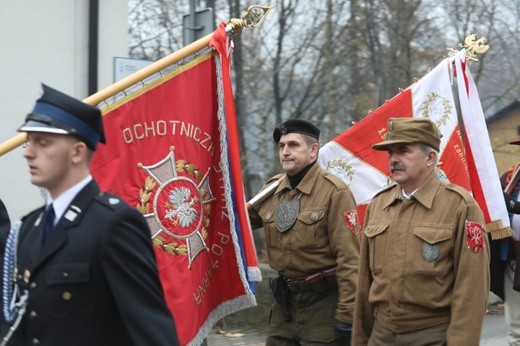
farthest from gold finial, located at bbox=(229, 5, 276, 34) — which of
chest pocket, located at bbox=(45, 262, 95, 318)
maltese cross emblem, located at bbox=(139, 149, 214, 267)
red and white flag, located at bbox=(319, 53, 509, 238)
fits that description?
chest pocket, located at bbox=(45, 262, 95, 318)

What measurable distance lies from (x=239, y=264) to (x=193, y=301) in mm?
376

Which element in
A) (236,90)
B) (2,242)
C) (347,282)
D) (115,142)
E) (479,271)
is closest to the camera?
(2,242)

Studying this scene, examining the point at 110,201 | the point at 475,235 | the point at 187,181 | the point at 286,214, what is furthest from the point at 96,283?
the point at 286,214

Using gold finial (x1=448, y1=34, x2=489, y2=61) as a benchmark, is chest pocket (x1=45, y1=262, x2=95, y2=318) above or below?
below

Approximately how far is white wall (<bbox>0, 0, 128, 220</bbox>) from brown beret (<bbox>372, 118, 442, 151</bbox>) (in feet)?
17.5

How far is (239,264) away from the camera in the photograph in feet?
16.2

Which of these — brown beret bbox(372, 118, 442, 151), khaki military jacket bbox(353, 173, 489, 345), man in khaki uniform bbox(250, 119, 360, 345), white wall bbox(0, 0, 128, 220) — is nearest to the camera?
khaki military jacket bbox(353, 173, 489, 345)

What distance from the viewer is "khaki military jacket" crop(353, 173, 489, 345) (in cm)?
424

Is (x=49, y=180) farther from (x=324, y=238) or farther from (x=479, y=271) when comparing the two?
(x=324, y=238)

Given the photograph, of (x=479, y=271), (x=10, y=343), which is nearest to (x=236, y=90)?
(x=479, y=271)

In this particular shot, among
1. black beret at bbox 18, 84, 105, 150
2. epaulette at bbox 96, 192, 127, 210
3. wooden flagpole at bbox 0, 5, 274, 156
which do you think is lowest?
epaulette at bbox 96, 192, 127, 210

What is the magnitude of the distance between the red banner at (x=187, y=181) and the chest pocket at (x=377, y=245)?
2.33 ft

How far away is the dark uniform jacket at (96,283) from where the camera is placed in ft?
8.78

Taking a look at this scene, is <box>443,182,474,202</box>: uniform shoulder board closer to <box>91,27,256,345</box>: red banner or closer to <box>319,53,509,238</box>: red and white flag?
<box>91,27,256,345</box>: red banner
